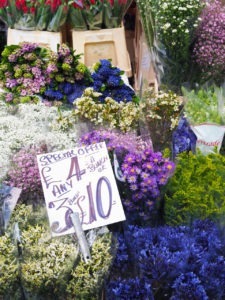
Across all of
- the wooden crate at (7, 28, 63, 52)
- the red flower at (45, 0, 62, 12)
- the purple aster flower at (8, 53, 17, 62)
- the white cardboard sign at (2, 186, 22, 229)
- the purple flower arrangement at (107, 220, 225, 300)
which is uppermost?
the red flower at (45, 0, 62, 12)

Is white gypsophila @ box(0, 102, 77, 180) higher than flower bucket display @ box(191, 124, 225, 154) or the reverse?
higher

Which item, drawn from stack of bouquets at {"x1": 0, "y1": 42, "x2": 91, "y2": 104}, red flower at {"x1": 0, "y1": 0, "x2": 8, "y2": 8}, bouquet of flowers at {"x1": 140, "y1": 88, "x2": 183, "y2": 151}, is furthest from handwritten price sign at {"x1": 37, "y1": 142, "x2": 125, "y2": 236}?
red flower at {"x1": 0, "y1": 0, "x2": 8, "y2": 8}

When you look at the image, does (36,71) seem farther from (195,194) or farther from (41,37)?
(195,194)

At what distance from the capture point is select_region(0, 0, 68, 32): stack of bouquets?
142 inches

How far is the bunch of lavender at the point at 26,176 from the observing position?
178 cm

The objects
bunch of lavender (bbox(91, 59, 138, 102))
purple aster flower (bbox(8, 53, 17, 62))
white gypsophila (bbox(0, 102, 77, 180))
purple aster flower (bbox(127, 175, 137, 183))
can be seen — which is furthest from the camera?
purple aster flower (bbox(8, 53, 17, 62))

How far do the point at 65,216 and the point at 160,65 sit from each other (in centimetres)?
154

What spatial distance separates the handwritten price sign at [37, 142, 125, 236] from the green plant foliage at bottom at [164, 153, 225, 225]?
0.92 feet

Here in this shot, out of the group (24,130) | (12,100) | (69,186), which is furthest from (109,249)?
(12,100)

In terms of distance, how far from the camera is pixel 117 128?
2049mm

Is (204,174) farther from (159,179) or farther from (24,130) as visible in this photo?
(24,130)

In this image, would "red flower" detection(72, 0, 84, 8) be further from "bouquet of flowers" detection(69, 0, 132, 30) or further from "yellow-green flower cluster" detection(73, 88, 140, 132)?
"yellow-green flower cluster" detection(73, 88, 140, 132)

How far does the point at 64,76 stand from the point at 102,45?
3.75 ft

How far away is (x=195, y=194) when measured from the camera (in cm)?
180
